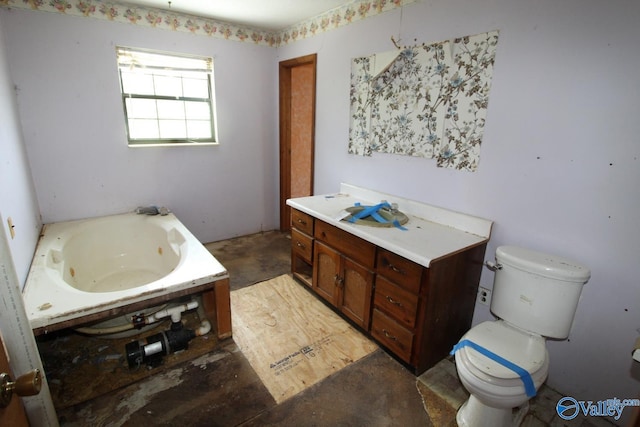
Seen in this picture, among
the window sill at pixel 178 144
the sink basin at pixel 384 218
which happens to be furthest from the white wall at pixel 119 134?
the sink basin at pixel 384 218

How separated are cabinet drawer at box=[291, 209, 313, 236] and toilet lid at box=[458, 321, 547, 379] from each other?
1310mm

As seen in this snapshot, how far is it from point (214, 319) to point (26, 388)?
147 cm

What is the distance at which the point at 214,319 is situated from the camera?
2098mm

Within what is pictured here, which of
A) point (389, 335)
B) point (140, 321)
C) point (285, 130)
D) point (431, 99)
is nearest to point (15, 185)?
point (140, 321)

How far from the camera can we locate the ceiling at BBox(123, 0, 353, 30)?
2.62m

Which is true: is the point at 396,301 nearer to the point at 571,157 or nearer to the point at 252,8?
the point at 571,157

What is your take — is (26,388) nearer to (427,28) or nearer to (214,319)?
(214,319)

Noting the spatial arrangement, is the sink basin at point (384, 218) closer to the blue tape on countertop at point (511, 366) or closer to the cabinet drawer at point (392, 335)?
the cabinet drawer at point (392, 335)

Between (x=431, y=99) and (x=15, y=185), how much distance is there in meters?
2.73

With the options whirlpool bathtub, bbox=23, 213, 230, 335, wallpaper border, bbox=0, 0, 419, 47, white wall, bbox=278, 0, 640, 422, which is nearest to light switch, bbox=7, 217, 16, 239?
whirlpool bathtub, bbox=23, 213, 230, 335

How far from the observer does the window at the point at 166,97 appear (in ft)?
9.65

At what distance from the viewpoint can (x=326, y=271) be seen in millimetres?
2389

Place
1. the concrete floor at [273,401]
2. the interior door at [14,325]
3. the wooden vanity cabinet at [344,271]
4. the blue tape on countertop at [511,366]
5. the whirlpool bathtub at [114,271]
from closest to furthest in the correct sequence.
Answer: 1. the interior door at [14,325]
2. the blue tape on countertop at [511,366]
3. the concrete floor at [273,401]
4. the whirlpool bathtub at [114,271]
5. the wooden vanity cabinet at [344,271]

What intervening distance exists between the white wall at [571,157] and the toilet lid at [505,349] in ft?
1.14
